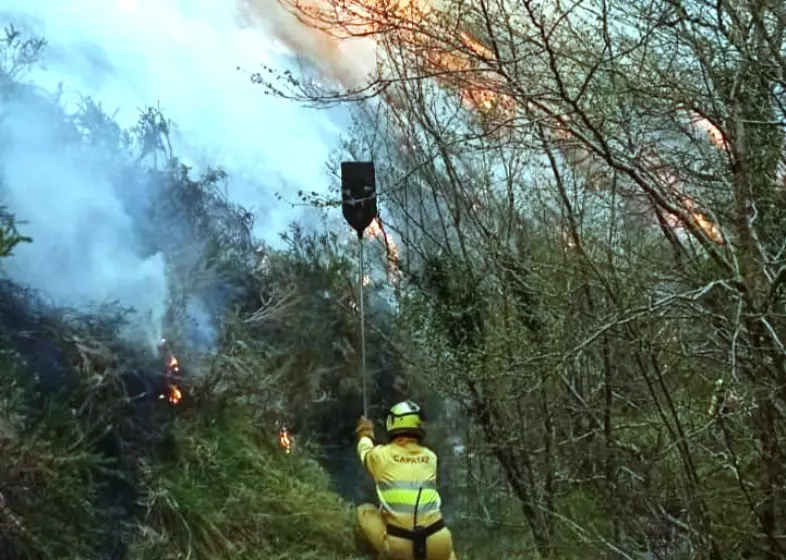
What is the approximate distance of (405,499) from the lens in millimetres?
4246

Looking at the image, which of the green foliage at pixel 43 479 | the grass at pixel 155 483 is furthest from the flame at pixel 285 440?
the green foliage at pixel 43 479

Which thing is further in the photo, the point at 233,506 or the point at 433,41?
the point at 233,506

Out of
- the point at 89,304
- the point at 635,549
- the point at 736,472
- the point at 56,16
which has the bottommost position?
the point at 635,549

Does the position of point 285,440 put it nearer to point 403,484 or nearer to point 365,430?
point 365,430

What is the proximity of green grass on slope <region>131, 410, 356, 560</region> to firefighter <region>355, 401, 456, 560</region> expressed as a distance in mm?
1008

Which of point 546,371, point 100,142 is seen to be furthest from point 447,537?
point 100,142

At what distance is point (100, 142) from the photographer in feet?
19.1

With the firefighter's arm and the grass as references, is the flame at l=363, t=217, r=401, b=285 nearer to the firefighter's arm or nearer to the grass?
the grass

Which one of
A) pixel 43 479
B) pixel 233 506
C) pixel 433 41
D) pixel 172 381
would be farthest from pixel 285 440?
pixel 433 41

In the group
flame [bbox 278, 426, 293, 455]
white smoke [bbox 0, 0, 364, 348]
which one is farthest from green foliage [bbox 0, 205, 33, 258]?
flame [bbox 278, 426, 293, 455]

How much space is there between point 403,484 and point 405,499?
0.07 meters

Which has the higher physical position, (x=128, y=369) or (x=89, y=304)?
(x=89, y=304)

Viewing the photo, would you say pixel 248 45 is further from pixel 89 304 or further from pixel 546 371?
pixel 546 371

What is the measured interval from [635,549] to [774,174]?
226cm
